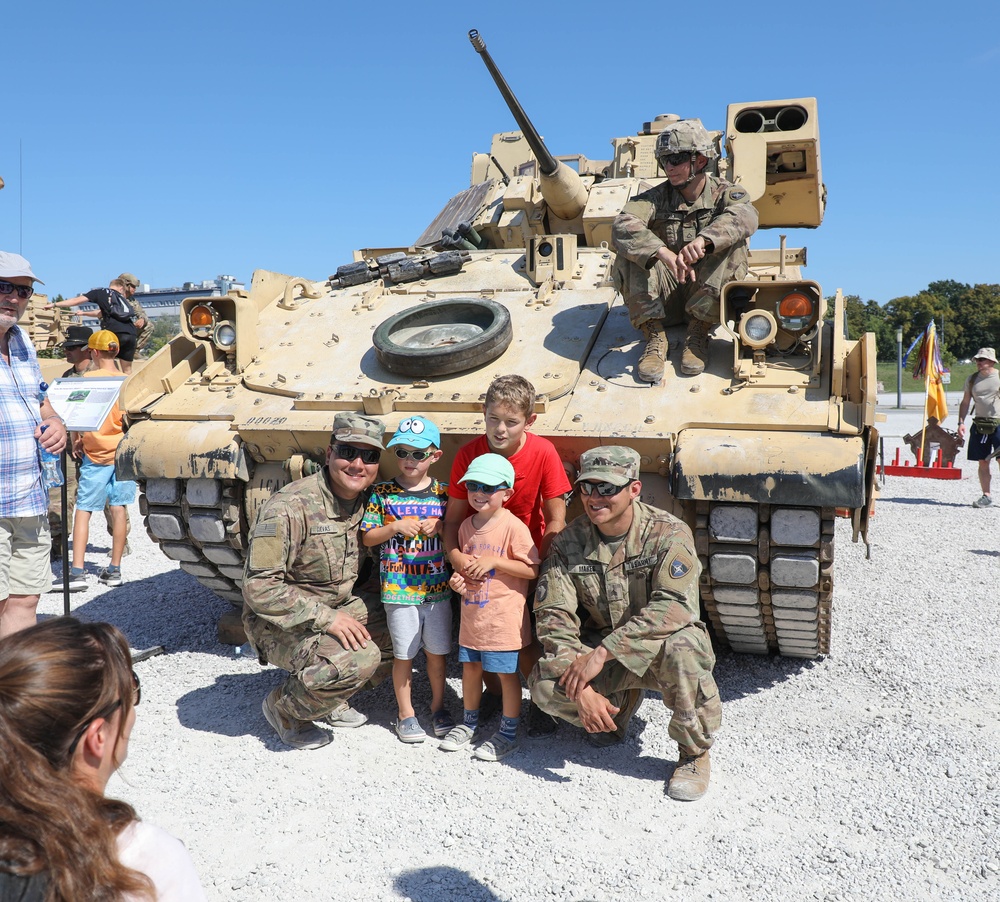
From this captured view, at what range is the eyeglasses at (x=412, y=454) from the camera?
4258 mm

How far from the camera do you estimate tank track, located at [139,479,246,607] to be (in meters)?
4.86

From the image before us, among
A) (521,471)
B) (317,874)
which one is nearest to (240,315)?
(521,471)

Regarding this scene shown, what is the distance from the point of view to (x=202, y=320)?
5.45 meters

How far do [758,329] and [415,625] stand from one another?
2145 mm

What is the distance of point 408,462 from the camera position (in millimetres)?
4262

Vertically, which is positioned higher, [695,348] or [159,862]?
[695,348]

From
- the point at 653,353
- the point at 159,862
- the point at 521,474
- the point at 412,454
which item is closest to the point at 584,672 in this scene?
the point at 521,474

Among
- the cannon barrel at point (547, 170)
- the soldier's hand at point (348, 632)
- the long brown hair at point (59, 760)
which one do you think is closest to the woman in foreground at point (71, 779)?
the long brown hair at point (59, 760)

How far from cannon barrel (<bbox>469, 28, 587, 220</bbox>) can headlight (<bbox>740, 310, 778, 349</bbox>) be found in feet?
8.74

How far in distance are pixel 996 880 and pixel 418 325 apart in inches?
149

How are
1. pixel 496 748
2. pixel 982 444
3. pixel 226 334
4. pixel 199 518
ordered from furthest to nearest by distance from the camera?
pixel 982 444 < pixel 226 334 < pixel 199 518 < pixel 496 748

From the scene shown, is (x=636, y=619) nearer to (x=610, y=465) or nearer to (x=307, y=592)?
(x=610, y=465)

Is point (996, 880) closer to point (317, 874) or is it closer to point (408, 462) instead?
point (317, 874)

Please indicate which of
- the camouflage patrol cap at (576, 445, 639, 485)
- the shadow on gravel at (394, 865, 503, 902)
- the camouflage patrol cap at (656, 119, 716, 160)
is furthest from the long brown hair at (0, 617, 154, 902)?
the camouflage patrol cap at (656, 119, 716, 160)
